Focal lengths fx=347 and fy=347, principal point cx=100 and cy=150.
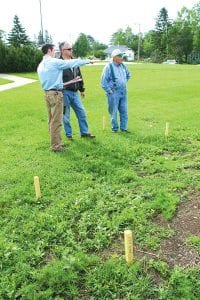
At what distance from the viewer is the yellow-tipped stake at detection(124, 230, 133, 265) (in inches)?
131

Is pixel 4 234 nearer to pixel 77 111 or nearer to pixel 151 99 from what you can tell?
pixel 77 111

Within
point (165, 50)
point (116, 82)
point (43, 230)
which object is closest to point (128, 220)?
point (43, 230)

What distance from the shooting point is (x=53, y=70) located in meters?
6.57

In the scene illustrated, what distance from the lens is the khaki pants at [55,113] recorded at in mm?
6762

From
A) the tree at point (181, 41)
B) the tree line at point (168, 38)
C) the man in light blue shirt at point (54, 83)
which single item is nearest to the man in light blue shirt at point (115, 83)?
the man in light blue shirt at point (54, 83)

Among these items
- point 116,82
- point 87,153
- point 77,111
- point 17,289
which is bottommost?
point 17,289

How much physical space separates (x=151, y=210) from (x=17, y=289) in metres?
2.00

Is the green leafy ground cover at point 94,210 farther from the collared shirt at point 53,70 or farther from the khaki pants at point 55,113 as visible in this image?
the collared shirt at point 53,70

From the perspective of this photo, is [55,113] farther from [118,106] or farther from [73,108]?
[118,106]

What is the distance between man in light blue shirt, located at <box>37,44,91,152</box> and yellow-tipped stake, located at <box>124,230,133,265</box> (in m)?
3.80

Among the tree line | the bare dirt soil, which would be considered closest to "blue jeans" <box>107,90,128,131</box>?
the bare dirt soil

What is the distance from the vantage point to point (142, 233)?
4078 millimetres

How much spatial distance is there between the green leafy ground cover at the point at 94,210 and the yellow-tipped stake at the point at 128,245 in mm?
95

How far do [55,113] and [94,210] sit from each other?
2801 millimetres
